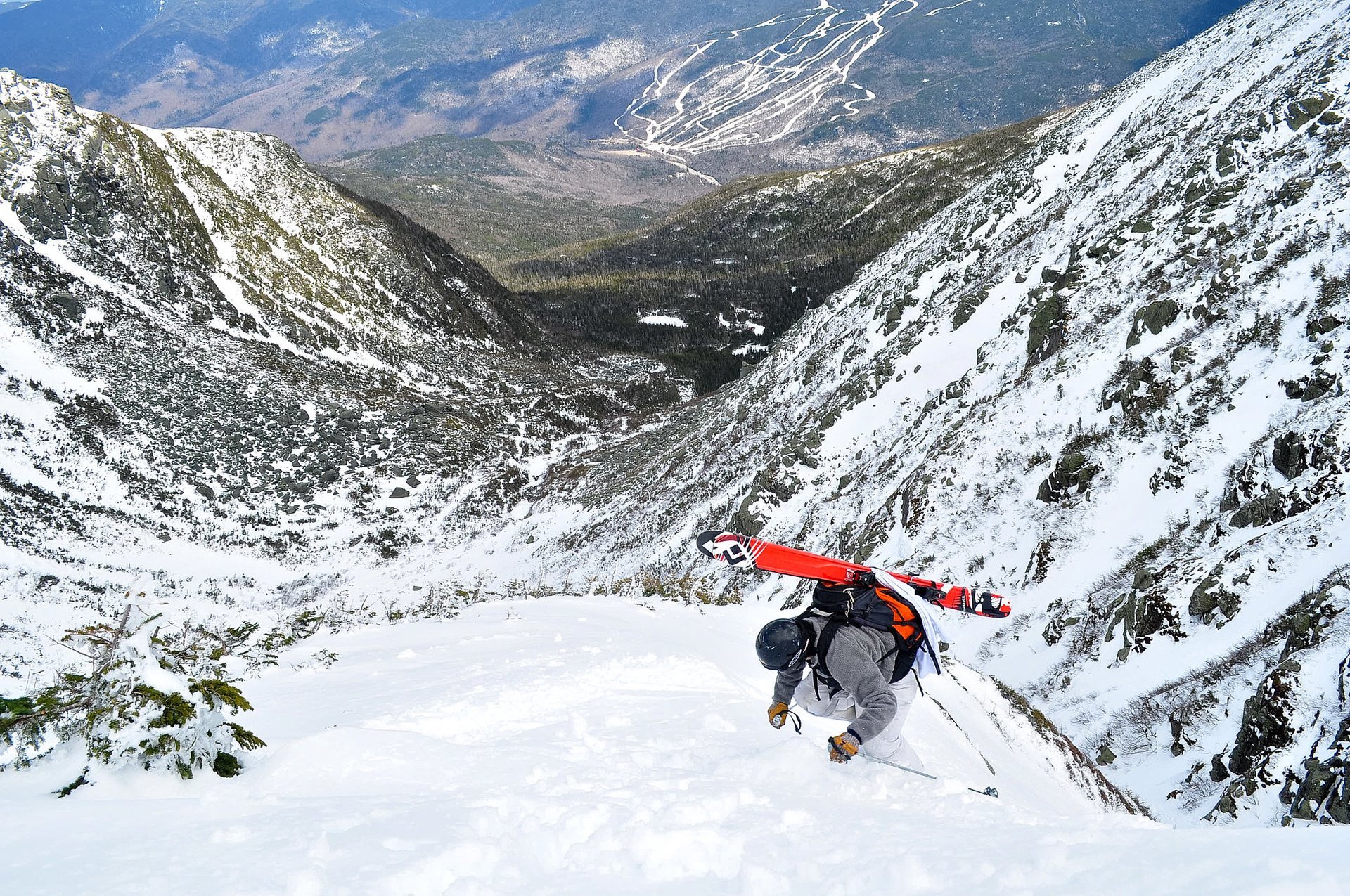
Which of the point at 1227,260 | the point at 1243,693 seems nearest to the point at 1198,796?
the point at 1243,693

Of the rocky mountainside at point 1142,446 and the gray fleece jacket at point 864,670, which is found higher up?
the gray fleece jacket at point 864,670

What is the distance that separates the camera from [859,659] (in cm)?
520

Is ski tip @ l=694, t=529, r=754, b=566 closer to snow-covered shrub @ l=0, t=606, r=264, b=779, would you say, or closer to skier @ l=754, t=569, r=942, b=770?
skier @ l=754, t=569, r=942, b=770

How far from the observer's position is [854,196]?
15150 cm

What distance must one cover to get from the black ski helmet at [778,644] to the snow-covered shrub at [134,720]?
357 cm

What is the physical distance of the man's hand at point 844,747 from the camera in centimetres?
489

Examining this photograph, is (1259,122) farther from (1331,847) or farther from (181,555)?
(181,555)

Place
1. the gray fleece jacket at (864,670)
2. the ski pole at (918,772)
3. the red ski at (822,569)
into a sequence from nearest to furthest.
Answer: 1. the ski pole at (918,772)
2. the gray fleece jacket at (864,670)
3. the red ski at (822,569)

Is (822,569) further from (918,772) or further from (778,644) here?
(918,772)

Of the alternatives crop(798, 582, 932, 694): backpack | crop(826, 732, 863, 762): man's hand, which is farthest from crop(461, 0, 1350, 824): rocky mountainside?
crop(826, 732, 863, 762): man's hand

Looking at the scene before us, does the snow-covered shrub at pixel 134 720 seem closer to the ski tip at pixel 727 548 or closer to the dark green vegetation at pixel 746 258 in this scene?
the ski tip at pixel 727 548

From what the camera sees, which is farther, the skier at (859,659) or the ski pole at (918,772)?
the skier at (859,659)

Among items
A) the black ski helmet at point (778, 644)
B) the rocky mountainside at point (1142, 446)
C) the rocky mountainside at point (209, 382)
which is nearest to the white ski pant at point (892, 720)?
the black ski helmet at point (778, 644)

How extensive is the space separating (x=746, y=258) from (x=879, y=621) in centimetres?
15298
